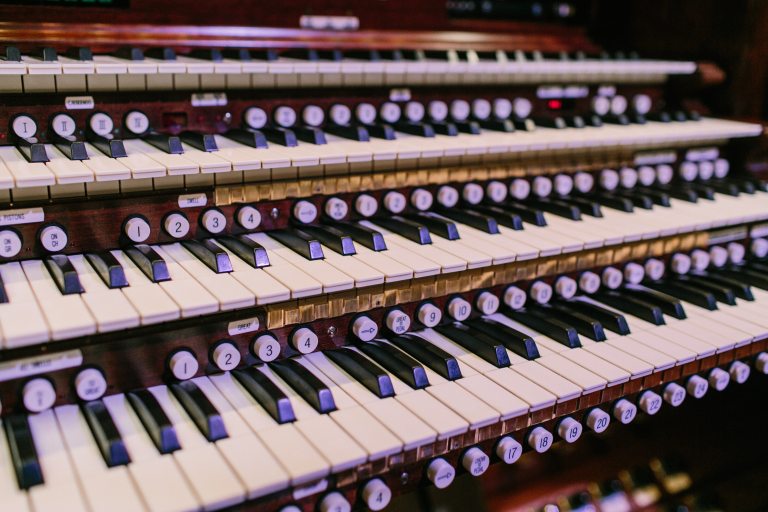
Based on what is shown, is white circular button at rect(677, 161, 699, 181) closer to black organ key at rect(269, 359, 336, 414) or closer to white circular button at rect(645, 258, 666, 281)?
white circular button at rect(645, 258, 666, 281)

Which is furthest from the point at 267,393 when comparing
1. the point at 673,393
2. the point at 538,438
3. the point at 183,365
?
the point at 673,393

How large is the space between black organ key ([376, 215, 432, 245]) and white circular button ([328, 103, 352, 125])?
1.07ft

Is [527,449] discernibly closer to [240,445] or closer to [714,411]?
[240,445]

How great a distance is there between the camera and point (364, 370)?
1.56 metres

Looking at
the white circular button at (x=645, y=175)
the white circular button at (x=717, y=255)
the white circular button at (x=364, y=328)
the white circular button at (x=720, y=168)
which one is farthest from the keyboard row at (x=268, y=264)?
the white circular button at (x=720, y=168)

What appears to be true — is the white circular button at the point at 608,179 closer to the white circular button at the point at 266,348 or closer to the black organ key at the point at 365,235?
the black organ key at the point at 365,235

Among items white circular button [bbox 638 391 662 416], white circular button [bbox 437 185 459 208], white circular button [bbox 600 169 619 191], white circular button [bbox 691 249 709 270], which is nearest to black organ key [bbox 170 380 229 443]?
white circular button [bbox 437 185 459 208]

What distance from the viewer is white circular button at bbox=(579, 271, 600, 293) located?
2080 millimetres

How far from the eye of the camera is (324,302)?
5.33ft

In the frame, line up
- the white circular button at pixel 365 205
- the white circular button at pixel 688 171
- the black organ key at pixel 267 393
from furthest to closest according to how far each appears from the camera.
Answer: the white circular button at pixel 688 171 < the white circular button at pixel 365 205 < the black organ key at pixel 267 393

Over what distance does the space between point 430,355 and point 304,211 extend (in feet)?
1.66

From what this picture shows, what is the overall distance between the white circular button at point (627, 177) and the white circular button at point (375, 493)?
1.49 metres

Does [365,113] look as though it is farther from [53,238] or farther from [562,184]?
[53,238]

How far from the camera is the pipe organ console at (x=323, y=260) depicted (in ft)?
4.38
